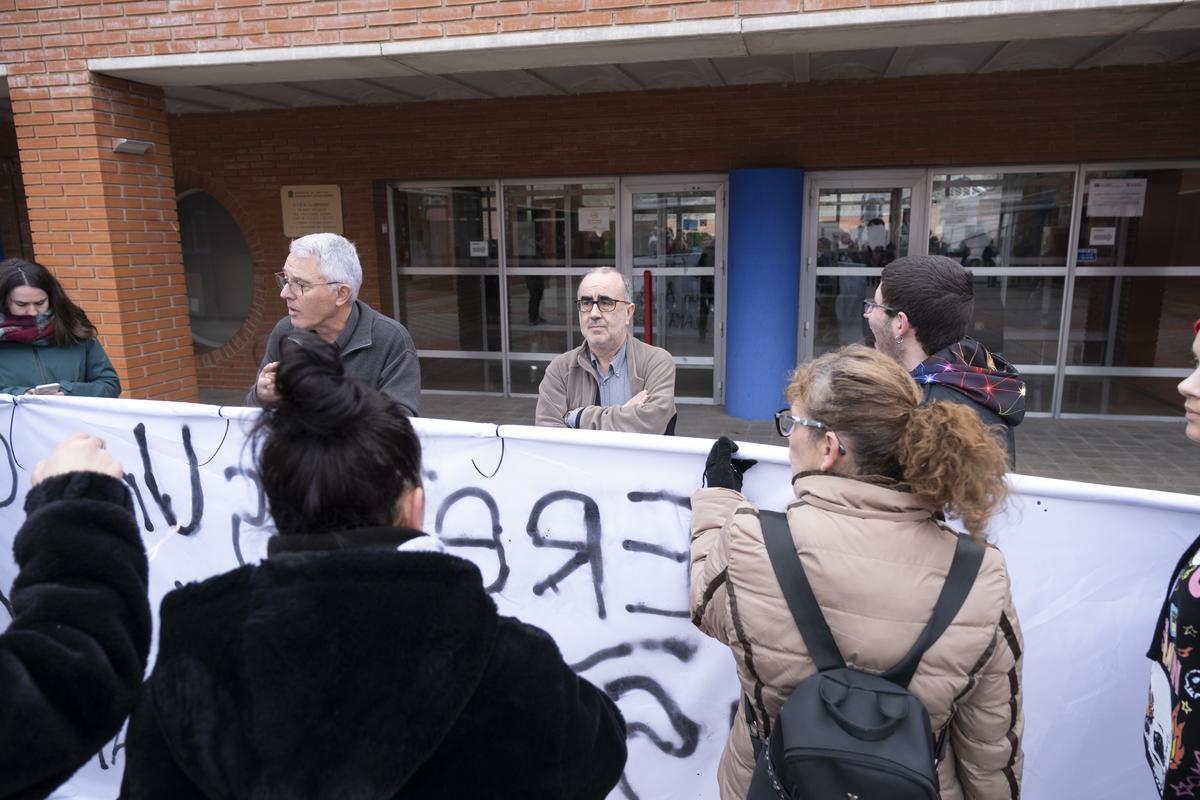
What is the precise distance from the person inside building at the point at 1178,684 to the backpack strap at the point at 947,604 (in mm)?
516

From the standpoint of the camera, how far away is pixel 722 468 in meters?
2.16

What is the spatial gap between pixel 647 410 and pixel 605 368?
0.38m

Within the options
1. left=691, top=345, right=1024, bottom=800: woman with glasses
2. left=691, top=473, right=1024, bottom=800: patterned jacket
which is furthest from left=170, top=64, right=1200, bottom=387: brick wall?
left=691, top=473, right=1024, bottom=800: patterned jacket

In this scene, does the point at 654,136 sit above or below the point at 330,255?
above

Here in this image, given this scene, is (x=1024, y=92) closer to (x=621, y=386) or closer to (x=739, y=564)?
(x=621, y=386)

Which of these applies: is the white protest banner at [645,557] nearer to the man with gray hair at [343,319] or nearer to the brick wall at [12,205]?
the man with gray hair at [343,319]

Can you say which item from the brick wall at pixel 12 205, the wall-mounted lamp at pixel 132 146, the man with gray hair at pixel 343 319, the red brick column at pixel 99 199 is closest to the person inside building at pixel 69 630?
the man with gray hair at pixel 343 319

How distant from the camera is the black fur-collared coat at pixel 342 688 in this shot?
110cm

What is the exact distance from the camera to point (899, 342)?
2.71m

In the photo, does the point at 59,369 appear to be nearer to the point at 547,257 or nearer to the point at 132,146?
the point at 132,146

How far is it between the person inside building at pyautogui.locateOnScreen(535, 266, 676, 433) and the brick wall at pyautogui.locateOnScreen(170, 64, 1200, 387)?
5.41 metres

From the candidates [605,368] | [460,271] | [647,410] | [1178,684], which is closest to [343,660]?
[1178,684]

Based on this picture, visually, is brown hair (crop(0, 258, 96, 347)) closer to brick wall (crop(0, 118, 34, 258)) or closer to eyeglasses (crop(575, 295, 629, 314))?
eyeglasses (crop(575, 295, 629, 314))

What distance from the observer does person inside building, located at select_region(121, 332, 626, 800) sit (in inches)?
43.3
